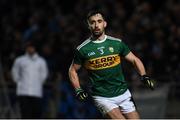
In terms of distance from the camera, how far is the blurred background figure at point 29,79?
Result: 45.9ft

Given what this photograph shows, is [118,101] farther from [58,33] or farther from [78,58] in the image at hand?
[58,33]

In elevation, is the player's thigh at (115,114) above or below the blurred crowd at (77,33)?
below

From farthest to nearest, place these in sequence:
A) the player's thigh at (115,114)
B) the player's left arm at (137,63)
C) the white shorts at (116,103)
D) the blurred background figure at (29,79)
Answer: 1. the blurred background figure at (29,79)
2. the player's left arm at (137,63)
3. the white shorts at (116,103)
4. the player's thigh at (115,114)

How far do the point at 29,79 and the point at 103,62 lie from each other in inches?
194

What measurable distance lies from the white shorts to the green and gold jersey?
55 mm

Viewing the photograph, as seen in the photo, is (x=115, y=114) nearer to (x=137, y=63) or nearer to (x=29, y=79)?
(x=137, y=63)

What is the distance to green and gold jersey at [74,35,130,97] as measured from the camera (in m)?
9.34

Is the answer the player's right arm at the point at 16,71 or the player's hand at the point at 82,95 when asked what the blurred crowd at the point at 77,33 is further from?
the player's hand at the point at 82,95

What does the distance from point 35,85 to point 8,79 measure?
3.96 feet

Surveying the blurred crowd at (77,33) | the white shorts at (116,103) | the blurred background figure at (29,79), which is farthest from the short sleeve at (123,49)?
the blurred background figure at (29,79)

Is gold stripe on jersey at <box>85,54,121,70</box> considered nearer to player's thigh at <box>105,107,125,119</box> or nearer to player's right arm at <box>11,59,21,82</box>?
player's thigh at <box>105,107,125,119</box>

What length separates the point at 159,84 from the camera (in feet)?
46.3

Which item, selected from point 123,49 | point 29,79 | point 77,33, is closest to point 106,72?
point 123,49

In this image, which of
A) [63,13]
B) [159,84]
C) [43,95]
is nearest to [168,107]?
[159,84]
